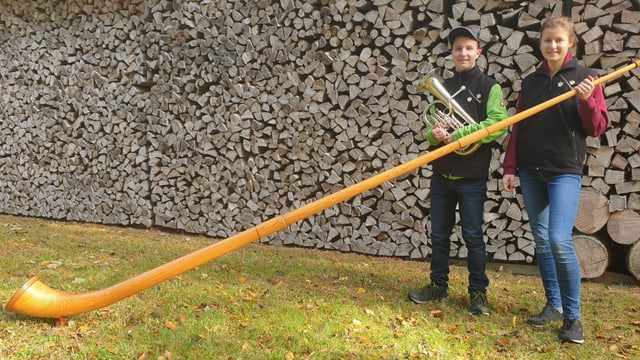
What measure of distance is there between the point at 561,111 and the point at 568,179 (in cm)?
39

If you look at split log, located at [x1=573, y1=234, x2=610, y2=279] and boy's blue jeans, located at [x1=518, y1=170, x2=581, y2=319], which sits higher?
boy's blue jeans, located at [x1=518, y1=170, x2=581, y2=319]

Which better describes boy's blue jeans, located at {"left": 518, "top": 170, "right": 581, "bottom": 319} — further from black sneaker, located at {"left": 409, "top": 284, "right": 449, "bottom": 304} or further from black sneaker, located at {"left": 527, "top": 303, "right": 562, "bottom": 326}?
black sneaker, located at {"left": 409, "top": 284, "right": 449, "bottom": 304}

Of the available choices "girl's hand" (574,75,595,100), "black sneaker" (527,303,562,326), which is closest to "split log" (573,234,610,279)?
"black sneaker" (527,303,562,326)

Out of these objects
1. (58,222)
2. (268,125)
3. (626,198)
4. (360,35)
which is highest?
(360,35)

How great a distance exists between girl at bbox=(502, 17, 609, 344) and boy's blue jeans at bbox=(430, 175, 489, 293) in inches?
13.1

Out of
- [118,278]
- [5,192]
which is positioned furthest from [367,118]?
[5,192]

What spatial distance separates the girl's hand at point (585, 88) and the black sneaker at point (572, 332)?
4.05ft

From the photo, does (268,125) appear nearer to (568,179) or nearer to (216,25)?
(216,25)

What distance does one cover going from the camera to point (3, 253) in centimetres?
450

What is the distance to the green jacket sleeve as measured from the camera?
2.95 m

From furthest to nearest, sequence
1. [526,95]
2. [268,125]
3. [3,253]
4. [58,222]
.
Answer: [58,222]
[268,125]
[3,253]
[526,95]

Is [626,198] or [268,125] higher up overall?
[268,125]

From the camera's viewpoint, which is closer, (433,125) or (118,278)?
(433,125)

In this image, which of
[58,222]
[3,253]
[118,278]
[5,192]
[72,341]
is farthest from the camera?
[5,192]
